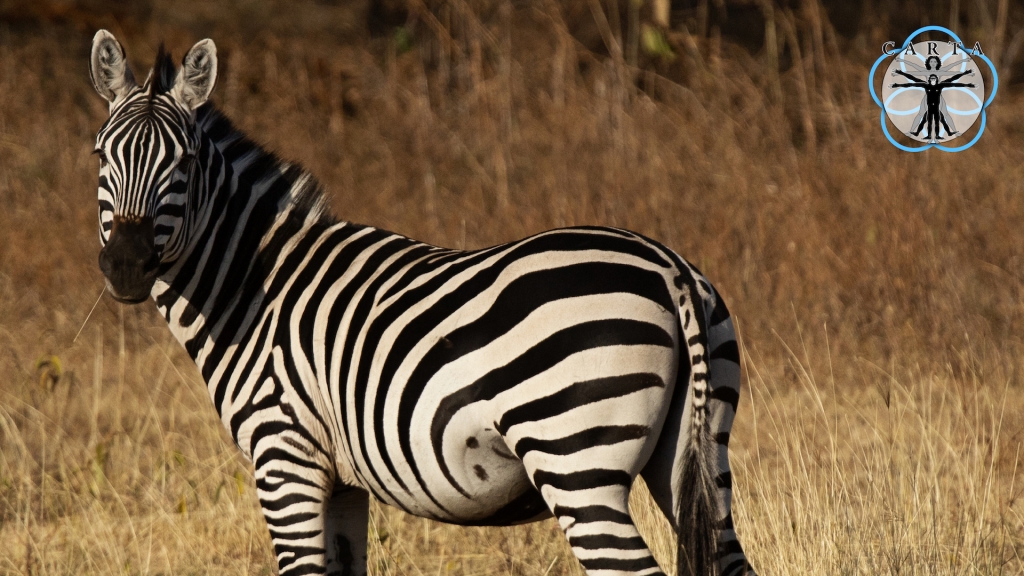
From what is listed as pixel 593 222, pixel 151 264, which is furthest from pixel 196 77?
pixel 593 222

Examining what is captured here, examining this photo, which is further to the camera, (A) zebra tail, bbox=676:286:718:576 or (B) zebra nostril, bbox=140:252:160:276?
(B) zebra nostril, bbox=140:252:160:276

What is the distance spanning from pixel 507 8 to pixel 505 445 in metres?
8.90

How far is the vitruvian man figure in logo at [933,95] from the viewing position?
7.21 metres

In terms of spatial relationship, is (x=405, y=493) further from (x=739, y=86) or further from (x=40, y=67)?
(x=40, y=67)

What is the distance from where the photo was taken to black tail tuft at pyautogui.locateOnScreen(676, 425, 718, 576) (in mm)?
2725

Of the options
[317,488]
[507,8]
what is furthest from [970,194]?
[317,488]

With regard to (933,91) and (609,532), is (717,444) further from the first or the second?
(933,91)

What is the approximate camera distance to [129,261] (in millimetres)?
3162

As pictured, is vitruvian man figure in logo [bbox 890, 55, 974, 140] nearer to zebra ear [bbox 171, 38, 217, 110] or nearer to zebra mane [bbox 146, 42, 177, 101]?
zebra ear [bbox 171, 38, 217, 110]

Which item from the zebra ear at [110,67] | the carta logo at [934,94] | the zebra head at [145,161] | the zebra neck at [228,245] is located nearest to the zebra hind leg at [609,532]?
the zebra neck at [228,245]

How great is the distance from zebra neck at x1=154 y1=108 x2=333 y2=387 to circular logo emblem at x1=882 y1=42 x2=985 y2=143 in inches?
208

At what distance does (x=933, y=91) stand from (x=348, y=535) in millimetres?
5817

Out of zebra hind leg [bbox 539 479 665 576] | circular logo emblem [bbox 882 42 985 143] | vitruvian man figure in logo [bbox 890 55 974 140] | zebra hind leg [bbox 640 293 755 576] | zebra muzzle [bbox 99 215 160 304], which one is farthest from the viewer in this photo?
circular logo emblem [bbox 882 42 985 143]

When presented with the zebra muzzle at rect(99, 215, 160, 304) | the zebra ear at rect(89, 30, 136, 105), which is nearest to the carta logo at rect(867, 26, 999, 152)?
the zebra ear at rect(89, 30, 136, 105)
